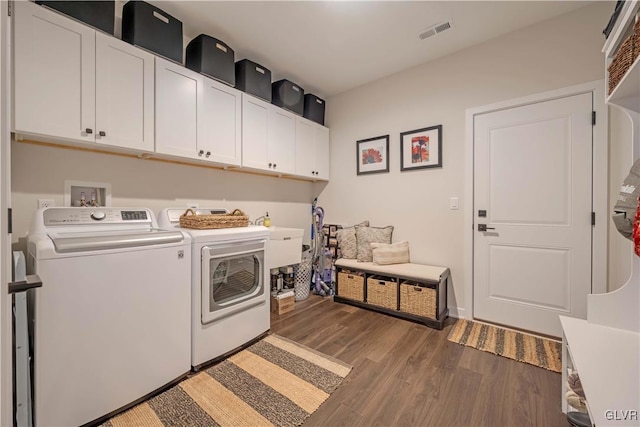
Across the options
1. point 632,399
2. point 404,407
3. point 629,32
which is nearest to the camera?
point 632,399

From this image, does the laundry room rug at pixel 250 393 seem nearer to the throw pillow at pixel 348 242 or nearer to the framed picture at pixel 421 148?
the throw pillow at pixel 348 242

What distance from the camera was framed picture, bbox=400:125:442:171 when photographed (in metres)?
2.84

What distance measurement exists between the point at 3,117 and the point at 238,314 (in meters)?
1.78

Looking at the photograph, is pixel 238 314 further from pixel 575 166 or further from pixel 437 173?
pixel 575 166

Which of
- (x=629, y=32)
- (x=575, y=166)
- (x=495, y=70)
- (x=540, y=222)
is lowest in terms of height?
(x=540, y=222)

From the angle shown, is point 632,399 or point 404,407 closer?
point 632,399

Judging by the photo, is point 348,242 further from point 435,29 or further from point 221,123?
point 435,29

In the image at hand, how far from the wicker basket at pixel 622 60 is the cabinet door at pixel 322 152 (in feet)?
8.78

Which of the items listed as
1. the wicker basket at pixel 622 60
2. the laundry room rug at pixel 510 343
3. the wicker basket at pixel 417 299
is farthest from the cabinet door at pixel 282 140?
the wicker basket at pixel 622 60

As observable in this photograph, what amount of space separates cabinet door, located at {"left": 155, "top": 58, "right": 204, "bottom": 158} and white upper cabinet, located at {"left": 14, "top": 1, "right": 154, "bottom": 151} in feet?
0.23

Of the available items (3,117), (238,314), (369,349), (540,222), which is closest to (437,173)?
(540,222)

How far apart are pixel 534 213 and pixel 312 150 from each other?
2455 mm

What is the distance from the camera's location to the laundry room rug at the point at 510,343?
195cm

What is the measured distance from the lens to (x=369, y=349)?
6.96 ft
